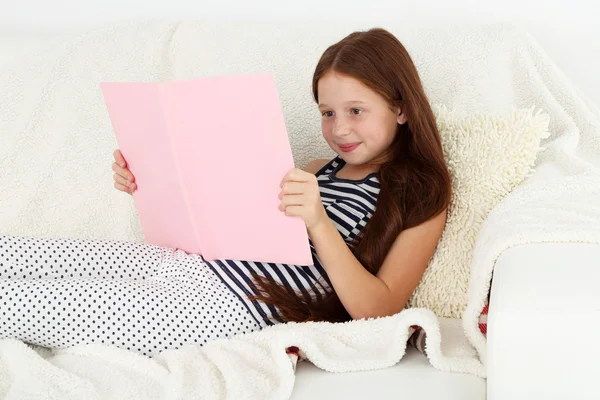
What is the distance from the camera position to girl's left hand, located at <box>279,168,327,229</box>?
1.16 meters

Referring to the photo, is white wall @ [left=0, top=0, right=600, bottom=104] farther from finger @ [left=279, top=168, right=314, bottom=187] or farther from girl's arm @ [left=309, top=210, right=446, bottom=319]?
finger @ [left=279, top=168, right=314, bottom=187]

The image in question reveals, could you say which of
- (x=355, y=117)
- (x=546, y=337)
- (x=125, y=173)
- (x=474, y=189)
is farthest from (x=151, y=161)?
(x=546, y=337)

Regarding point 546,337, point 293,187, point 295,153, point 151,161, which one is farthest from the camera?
point 295,153

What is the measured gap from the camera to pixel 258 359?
1.15 meters

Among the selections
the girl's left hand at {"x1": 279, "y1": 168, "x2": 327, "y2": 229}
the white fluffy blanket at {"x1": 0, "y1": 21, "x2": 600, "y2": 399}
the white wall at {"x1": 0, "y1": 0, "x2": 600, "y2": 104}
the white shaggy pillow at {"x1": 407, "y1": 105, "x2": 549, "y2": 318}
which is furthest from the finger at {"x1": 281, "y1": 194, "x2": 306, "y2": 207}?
the white wall at {"x1": 0, "y1": 0, "x2": 600, "y2": 104}

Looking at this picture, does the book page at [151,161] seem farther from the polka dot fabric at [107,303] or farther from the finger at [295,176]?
the finger at [295,176]

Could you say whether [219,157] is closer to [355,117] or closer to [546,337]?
[355,117]

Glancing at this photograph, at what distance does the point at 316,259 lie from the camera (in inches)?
54.5

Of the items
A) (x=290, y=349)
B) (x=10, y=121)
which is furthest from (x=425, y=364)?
(x=10, y=121)

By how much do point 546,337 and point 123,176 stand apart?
2.82ft

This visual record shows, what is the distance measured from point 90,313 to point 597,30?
124 centimetres

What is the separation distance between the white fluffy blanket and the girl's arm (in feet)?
0.25

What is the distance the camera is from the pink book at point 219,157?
3.79ft

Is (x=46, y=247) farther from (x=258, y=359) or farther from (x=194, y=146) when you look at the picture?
(x=258, y=359)
